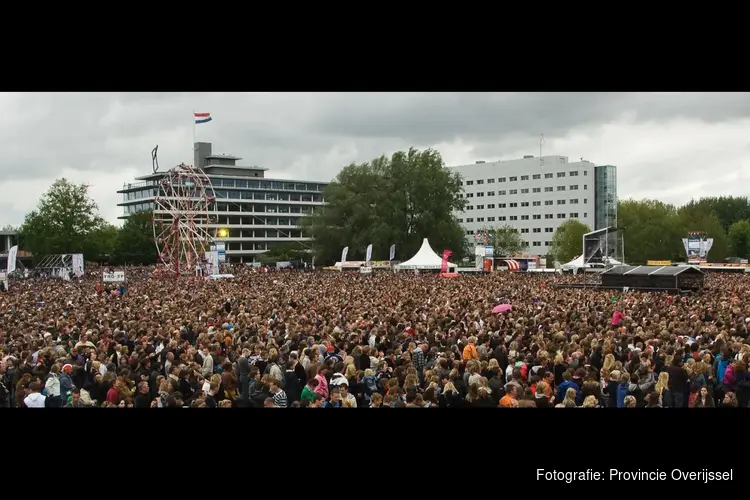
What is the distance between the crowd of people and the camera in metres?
6.82

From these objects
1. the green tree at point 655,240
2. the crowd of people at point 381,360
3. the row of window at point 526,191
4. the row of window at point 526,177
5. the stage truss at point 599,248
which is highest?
the row of window at point 526,177

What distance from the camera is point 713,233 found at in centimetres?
6412

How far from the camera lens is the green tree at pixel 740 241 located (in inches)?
2783

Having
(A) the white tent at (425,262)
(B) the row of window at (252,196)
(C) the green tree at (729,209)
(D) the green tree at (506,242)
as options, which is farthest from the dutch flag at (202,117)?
(C) the green tree at (729,209)

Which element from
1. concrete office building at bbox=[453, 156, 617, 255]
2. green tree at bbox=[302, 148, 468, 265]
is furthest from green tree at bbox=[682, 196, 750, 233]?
green tree at bbox=[302, 148, 468, 265]

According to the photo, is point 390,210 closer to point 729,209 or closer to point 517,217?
point 517,217

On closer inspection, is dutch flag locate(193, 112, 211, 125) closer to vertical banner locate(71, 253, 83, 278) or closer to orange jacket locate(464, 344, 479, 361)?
vertical banner locate(71, 253, 83, 278)

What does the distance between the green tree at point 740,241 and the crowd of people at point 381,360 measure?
211 feet

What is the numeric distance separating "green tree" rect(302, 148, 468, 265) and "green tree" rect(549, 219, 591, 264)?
14678 millimetres

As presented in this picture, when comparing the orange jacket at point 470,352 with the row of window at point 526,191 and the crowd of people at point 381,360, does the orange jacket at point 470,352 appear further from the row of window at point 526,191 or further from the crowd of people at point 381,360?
the row of window at point 526,191

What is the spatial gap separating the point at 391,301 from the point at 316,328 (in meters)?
5.36

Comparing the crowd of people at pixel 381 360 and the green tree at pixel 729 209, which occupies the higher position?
the green tree at pixel 729 209

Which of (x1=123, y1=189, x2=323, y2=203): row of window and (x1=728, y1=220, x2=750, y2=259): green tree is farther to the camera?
(x1=123, y1=189, x2=323, y2=203): row of window
